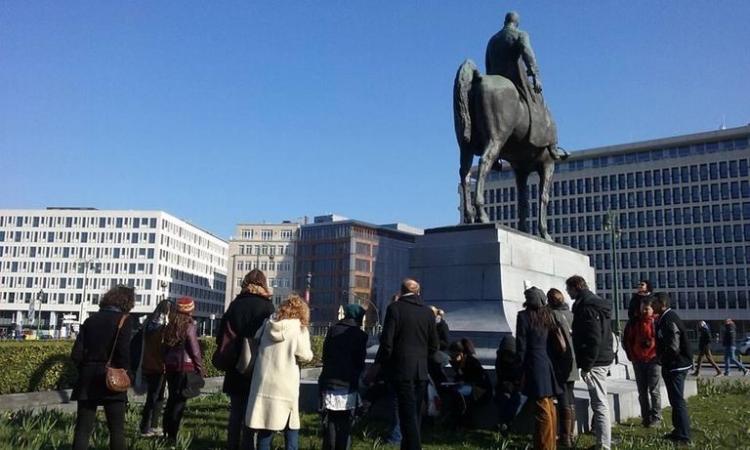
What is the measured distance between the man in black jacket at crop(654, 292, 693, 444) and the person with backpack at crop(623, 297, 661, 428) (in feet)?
1.54

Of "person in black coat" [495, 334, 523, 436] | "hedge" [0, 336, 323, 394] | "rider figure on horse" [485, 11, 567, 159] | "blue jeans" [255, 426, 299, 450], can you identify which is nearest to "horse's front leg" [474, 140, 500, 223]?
"rider figure on horse" [485, 11, 567, 159]

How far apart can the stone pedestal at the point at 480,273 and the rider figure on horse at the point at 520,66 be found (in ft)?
7.85

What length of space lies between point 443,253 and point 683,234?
95544 mm

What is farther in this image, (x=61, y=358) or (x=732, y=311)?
(x=732, y=311)

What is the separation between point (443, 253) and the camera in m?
11.7

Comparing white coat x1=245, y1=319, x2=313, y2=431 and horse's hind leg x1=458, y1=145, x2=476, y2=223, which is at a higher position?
horse's hind leg x1=458, y1=145, x2=476, y2=223

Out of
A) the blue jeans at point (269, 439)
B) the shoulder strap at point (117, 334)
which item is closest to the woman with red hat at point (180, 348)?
the shoulder strap at point (117, 334)

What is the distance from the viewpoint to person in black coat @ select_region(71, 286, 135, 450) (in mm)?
6047

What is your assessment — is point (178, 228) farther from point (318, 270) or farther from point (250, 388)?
point (250, 388)

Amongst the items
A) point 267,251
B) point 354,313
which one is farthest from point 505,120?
point 267,251

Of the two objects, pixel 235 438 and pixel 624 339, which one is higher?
pixel 624 339

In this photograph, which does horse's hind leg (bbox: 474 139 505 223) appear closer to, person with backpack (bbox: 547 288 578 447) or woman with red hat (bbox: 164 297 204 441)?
person with backpack (bbox: 547 288 578 447)

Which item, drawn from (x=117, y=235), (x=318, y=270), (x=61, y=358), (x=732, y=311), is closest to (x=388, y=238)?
(x=318, y=270)

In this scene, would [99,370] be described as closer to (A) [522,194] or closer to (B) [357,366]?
(B) [357,366]
